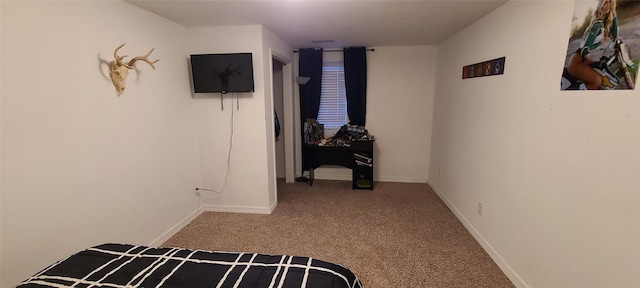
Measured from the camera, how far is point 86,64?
5.91ft

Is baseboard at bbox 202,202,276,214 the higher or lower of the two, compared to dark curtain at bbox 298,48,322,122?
lower

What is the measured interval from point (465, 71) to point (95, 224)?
372 centimetres

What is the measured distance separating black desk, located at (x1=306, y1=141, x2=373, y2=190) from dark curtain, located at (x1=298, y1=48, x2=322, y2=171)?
16cm

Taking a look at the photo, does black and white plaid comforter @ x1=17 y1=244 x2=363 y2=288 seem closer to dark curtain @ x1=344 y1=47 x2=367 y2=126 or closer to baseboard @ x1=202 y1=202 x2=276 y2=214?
baseboard @ x1=202 y1=202 x2=276 y2=214

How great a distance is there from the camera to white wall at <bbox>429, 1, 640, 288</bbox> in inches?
48.8

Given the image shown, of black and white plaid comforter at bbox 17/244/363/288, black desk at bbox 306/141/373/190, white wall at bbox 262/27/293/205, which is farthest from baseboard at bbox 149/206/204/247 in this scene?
black desk at bbox 306/141/373/190

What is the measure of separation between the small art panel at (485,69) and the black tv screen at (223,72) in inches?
90.1

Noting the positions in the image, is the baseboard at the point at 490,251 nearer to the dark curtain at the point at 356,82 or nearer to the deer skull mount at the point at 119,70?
the dark curtain at the point at 356,82

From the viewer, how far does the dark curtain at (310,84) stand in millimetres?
4016

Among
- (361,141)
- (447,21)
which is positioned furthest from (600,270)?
(361,141)

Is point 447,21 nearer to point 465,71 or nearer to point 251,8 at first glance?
point 465,71

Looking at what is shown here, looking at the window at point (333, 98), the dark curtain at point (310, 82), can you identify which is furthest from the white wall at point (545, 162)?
the dark curtain at point (310, 82)

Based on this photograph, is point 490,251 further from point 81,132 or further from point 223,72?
point 81,132

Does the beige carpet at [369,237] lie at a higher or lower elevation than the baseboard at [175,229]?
lower
